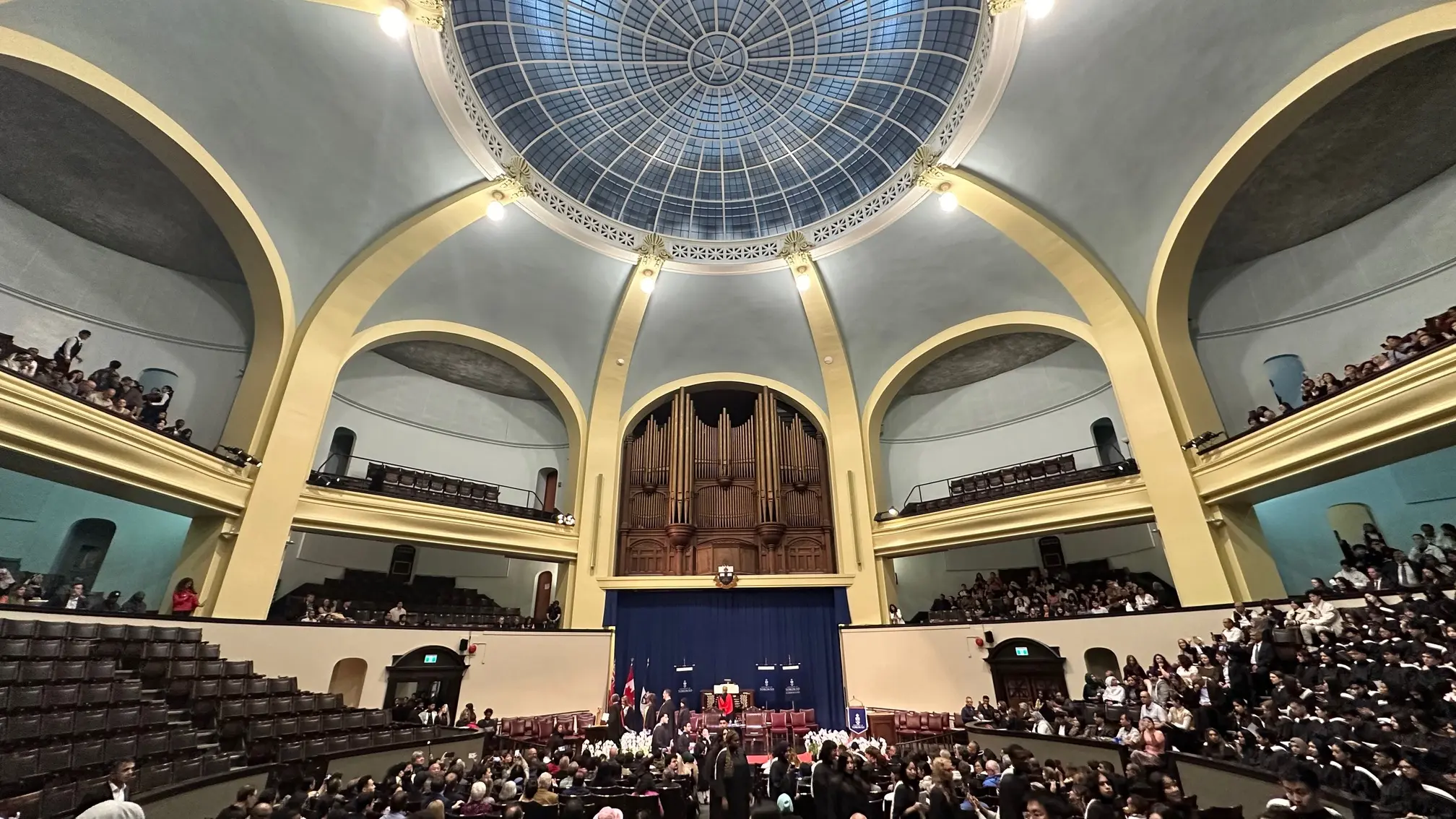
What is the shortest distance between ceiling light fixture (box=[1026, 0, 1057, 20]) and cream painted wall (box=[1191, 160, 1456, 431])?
7.96 meters

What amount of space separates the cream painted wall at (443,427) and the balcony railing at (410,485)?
24cm

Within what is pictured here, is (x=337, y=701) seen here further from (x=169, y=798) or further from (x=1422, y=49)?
(x=1422, y=49)


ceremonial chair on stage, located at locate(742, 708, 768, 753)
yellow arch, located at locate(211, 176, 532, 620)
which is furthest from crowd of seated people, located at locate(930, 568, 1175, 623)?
yellow arch, located at locate(211, 176, 532, 620)

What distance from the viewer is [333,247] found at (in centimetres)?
1307

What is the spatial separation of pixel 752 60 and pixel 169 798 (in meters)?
15.4

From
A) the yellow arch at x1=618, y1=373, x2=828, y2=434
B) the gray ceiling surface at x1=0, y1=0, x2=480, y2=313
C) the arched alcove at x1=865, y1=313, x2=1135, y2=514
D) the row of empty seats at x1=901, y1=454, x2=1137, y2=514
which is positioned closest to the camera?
the gray ceiling surface at x1=0, y1=0, x2=480, y2=313

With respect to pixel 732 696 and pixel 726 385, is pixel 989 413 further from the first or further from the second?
pixel 732 696

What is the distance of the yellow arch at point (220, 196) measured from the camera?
27.6 feet

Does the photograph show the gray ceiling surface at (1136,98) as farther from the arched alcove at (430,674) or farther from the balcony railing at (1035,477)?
the arched alcove at (430,674)

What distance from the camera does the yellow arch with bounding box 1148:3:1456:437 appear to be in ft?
27.1

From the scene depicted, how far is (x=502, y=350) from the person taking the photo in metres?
16.9

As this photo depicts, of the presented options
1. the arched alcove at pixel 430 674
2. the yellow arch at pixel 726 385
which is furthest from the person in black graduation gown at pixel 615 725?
the yellow arch at pixel 726 385

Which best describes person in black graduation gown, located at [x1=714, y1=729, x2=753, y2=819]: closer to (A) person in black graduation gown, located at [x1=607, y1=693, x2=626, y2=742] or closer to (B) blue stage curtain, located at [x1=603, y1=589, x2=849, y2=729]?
(A) person in black graduation gown, located at [x1=607, y1=693, x2=626, y2=742]

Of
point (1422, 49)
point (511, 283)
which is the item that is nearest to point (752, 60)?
point (511, 283)
